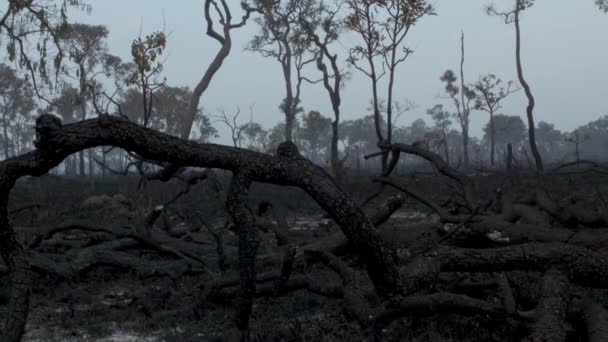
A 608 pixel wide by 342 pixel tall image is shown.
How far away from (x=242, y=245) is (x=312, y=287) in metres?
2.18

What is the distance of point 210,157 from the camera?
3215 mm

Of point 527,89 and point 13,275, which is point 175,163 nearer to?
point 13,275

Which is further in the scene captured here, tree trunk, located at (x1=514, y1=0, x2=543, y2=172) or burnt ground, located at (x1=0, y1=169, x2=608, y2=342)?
tree trunk, located at (x1=514, y1=0, x2=543, y2=172)

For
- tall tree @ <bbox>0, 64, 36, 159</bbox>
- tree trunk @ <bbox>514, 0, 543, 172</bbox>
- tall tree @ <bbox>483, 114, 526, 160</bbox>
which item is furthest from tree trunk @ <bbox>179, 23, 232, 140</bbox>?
tall tree @ <bbox>483, 114, 526, 160</bbox>

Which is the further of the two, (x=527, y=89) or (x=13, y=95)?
(x=13, y=95)

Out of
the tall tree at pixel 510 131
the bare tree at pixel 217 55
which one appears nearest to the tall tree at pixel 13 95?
the bare tree at pixel 217 55

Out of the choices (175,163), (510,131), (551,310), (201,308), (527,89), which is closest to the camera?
(551,310)

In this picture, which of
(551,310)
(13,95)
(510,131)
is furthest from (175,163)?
(510,131)

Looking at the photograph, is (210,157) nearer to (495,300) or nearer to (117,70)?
(495,300)

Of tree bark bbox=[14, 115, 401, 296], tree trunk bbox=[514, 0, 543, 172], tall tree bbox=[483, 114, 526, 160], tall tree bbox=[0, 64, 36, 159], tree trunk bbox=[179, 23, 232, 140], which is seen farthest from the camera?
tall tree bbox=[483, 114, 526, 160]

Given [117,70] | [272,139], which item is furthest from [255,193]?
[272,139]

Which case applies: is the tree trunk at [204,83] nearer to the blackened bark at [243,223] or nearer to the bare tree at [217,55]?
the bare tree at [217,55]

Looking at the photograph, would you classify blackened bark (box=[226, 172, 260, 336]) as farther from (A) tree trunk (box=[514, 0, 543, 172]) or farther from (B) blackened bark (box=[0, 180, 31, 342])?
(A) tree trunk (box=[514, 0, 543, 172])

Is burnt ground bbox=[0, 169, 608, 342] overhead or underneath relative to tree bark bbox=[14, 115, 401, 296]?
underneath
